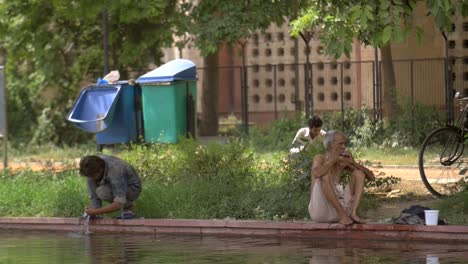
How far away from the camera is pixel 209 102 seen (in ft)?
106

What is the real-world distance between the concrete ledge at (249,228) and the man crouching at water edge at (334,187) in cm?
13

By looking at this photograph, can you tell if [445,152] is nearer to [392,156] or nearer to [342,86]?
[392,156]

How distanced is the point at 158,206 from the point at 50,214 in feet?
5.03

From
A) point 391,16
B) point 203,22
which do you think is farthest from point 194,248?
point 203,22

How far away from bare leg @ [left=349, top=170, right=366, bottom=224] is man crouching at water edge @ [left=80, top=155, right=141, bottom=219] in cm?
281

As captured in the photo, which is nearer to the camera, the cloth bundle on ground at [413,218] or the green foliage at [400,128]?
the cloth bundle on ground at [413,218]

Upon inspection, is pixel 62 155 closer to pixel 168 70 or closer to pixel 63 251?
pixel 168 70

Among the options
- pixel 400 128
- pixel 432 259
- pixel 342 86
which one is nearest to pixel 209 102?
pixel 342 86

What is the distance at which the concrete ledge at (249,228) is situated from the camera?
42.3ft

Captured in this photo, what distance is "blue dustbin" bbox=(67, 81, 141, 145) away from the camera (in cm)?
2134

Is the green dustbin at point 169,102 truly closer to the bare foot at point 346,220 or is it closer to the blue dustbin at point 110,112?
the blue dustbin at point 110,112

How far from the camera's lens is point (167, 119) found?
21.1 m

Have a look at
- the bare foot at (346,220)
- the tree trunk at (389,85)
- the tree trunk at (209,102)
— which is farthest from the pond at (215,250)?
the tree trunk at (209,102)

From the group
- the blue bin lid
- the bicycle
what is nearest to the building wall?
the blue bin lid
